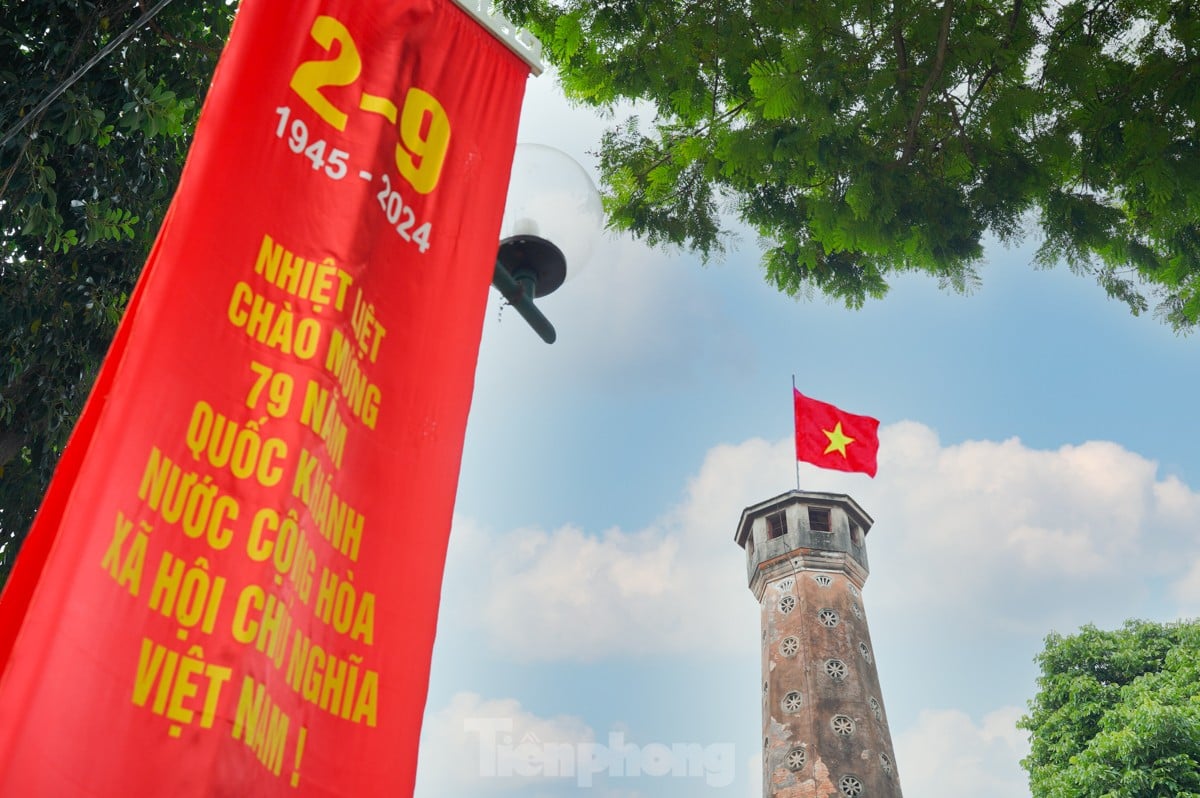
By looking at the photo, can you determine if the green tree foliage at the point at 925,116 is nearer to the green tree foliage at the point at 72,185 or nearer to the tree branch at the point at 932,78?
the tree branch at the point at 932,78

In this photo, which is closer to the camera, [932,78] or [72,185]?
[932,78]

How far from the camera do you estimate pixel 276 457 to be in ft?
5.18

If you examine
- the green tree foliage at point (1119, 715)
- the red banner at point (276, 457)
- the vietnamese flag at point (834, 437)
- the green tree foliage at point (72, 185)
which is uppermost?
the vietnamese flag at point (834, 437)

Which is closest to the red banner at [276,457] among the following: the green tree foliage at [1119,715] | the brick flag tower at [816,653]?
the green tree foliage at [1119,715]

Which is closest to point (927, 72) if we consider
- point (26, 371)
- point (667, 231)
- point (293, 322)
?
point (667, 231)

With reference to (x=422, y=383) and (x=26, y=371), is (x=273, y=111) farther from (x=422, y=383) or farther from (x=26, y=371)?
(x=26, y=371)

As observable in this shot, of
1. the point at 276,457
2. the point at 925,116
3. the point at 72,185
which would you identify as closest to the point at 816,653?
the point at 925,116

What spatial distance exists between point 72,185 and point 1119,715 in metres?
20.4

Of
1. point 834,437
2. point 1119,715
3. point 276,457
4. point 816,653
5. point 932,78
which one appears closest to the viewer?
point 276,457

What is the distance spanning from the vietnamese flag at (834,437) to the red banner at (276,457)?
58.5 feet

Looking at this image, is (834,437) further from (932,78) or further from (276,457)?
(276,457)

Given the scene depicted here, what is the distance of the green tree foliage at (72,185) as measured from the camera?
153 inches

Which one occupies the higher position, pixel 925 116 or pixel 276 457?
pixel 925 116

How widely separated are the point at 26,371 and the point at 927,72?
15.6 ft
